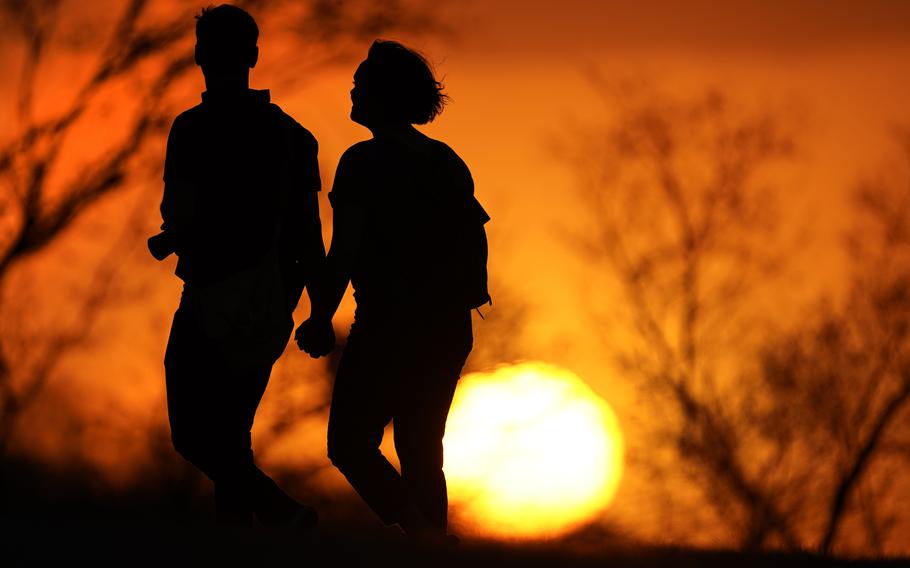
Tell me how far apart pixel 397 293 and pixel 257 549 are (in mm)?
1363

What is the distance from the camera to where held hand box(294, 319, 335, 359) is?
6387mm

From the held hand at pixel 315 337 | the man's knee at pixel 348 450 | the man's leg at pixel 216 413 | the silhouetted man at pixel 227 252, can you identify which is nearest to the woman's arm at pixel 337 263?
the held hand at pixel 315 337

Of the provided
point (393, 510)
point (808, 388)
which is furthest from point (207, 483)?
point (393, 510)

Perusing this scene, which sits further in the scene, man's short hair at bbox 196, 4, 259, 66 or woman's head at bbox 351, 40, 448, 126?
woman's head at bbox 351, 40, 448, 126

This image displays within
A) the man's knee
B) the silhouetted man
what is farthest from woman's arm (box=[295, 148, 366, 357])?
the man's knee

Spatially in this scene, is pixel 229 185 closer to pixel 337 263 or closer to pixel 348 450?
pixel 337 263

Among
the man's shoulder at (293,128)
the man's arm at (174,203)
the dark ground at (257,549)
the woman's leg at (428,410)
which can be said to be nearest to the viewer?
the dark ground at (257,549)

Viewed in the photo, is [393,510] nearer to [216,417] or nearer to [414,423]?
[414,423]

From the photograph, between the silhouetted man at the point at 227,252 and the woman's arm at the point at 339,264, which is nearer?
the silhouetted man at the point at 227,252

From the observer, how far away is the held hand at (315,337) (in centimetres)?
A: 639

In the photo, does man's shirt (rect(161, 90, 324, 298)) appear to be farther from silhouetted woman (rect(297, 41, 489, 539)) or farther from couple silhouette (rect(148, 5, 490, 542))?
silhouetted woman (rect(297, 41, 489, 539))

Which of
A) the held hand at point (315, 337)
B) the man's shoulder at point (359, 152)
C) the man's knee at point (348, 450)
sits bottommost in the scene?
the man's knee at point (348, 450)

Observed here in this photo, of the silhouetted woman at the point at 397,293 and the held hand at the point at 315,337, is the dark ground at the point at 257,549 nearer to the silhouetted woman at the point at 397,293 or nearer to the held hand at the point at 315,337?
the silhouetted woman at the point at 397,293

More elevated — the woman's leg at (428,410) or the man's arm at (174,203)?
the man's arm at (174,203)
